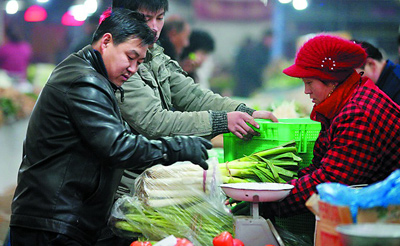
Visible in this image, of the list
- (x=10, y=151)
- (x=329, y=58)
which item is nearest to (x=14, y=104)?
(x=10, y=151)

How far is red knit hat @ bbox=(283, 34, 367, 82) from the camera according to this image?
2.86 m

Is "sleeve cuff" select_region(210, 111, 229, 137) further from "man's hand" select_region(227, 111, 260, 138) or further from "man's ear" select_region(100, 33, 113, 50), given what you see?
"man's ear" select_region(100, 33, 113, 50)

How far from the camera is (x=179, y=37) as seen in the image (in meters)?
6.58

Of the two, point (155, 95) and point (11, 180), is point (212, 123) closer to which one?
point (155, 95)

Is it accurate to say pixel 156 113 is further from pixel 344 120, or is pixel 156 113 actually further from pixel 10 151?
pixel 10 151

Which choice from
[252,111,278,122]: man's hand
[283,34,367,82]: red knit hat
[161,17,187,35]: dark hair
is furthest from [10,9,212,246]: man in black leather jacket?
[161,17,187,35]: dark hair

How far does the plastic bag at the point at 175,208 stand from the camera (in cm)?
283

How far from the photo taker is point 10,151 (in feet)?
22.9

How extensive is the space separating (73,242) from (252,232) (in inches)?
36.9

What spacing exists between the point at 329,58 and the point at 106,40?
125cm

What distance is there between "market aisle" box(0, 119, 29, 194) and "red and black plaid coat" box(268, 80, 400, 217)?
4949 mm

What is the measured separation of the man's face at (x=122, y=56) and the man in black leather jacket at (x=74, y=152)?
20mm

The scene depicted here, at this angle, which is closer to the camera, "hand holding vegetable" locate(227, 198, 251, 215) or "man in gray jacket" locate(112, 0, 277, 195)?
"hand holding vegetable" locate(227, 198, 251, 215)

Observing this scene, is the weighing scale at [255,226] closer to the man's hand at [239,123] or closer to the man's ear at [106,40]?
the man's hand at [239,123]
